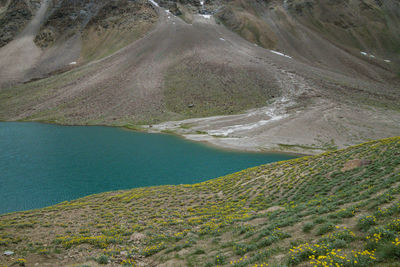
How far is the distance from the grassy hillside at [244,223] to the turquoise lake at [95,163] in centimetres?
895

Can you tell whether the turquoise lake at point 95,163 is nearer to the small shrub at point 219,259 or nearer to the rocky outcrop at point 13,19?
the small shrub at point 219,259

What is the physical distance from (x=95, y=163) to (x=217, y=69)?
241 ft

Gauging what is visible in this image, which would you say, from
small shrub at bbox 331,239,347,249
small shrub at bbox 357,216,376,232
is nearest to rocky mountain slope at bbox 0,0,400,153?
small shrub at bbox 357,216,376,232

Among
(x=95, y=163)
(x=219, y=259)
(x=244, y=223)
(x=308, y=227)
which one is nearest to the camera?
(x=219, y=259)

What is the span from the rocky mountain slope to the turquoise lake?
9620 mm

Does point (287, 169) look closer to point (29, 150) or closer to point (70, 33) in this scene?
point (29, 150)

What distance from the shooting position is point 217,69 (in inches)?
4144

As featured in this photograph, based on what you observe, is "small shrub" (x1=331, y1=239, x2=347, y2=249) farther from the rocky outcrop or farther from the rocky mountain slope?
the rocky outcrop

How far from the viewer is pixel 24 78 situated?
424 feet

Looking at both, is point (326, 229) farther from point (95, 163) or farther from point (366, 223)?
point (95, 163)

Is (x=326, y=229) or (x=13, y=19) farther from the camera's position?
(x=13, y=19)

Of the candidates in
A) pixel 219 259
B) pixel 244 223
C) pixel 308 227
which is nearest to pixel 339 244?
pixel 308 227

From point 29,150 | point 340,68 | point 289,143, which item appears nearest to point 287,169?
point 289,143

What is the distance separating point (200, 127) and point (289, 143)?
2683 cm
